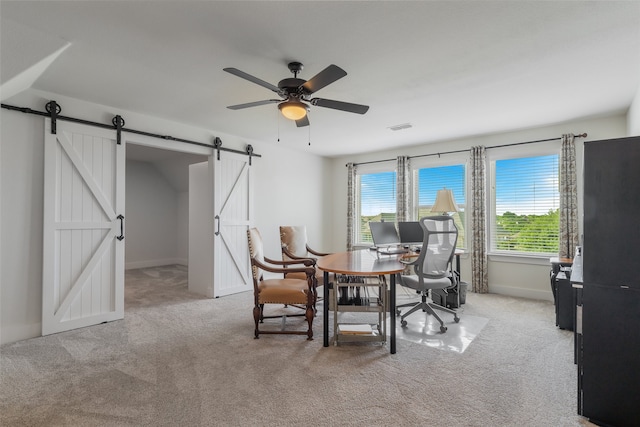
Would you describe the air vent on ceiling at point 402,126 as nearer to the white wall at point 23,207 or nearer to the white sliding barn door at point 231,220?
the white sliding barn door at point 231,220

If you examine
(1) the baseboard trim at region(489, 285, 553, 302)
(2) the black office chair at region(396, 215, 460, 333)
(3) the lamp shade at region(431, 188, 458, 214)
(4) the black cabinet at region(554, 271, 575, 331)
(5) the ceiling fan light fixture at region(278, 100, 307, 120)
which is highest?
(5) the ceiling fan light fixture at region(278, 100, 307, 120)

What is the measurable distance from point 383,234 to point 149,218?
19.6 ft

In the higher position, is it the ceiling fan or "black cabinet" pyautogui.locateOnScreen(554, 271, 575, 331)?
the ceiling fan

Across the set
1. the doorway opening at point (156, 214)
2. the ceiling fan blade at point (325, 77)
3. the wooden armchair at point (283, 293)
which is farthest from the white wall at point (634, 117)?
the doorway opening at point (156, 214)

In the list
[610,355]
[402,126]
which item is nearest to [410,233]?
[402,126]

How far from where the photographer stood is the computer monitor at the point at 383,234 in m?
4.04

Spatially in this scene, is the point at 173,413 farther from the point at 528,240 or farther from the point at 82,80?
the point at 528,240

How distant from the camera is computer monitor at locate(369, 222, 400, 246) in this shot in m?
4.04

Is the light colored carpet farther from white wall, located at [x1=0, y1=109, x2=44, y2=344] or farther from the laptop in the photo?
the laptop

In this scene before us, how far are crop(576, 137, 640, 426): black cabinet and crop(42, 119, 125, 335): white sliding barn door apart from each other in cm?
438

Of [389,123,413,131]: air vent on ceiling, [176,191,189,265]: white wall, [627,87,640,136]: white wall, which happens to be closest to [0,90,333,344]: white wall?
[389,123,413,131]: air vent on ceiling

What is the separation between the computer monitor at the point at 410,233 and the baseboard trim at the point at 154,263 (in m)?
5.49

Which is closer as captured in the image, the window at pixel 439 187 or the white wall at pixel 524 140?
the white wall at pixel 524 140

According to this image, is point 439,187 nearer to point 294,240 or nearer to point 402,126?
point 402,126
